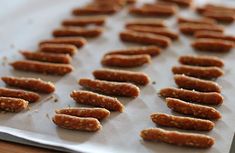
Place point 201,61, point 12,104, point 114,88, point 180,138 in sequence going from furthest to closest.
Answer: point 201,61 < point 114,88 < point 12,104 < point 180,138

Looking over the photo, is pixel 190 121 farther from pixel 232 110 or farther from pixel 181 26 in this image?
pixel 181 26

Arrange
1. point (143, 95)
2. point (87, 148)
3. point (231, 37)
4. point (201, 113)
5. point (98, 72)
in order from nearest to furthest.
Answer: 1. point (87, 148)
2. point (201, 113)
3. point (143, 95)
4. point (98, 72)
5. point (231, 37)

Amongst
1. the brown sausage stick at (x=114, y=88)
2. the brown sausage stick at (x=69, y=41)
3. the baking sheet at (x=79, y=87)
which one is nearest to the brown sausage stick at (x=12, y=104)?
the baking sheet at (x=79, y=87)

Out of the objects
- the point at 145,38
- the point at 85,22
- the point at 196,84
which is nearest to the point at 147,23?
the point at 145,38

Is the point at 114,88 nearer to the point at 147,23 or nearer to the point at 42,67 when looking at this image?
the point at 42,67

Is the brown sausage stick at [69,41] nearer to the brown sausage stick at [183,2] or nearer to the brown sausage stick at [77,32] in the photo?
the brown sausage stick at [77,32]

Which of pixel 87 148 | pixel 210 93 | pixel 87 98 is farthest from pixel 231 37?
pixel 87 148

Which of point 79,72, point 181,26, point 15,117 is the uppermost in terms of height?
point 181,26
